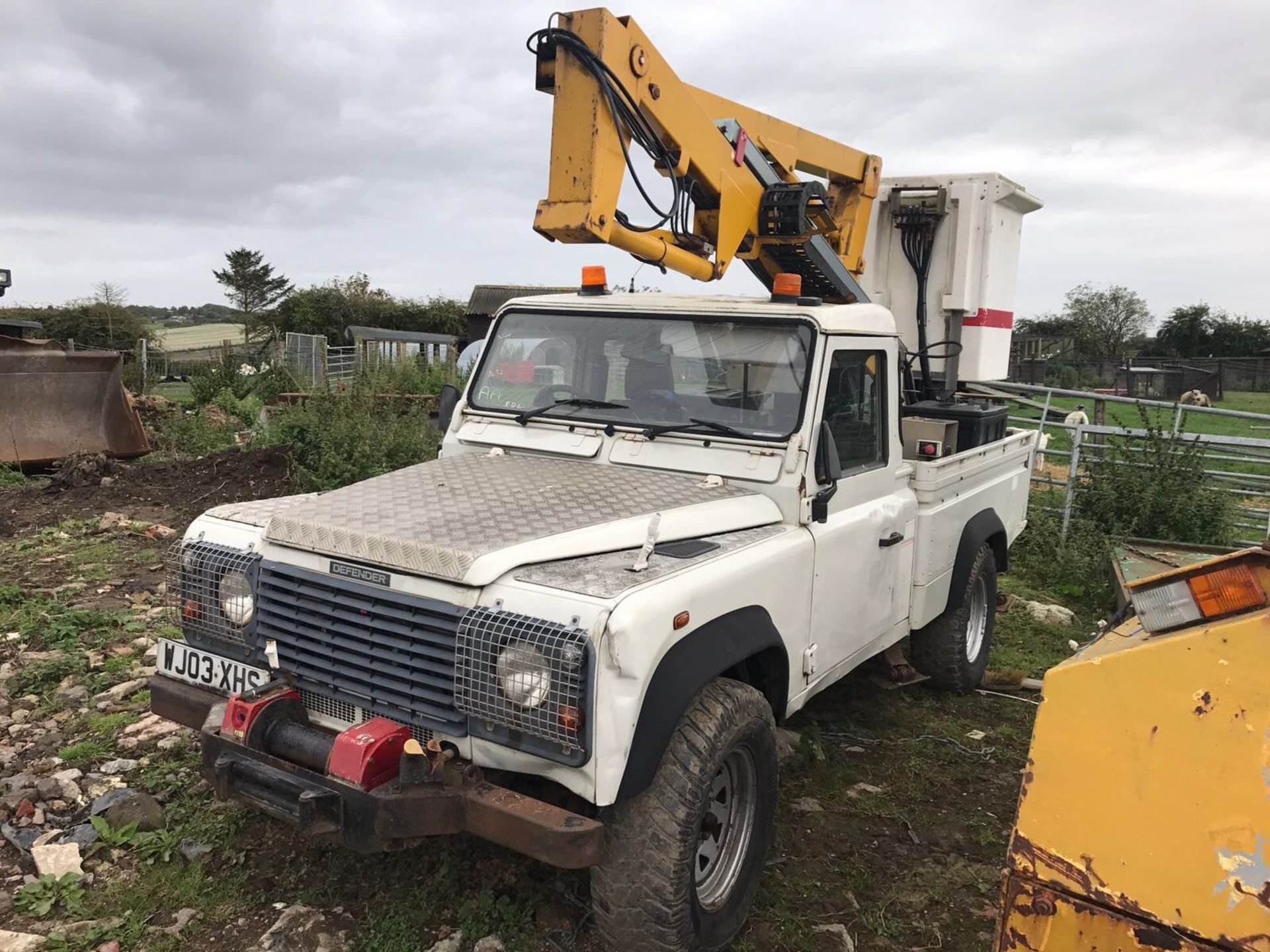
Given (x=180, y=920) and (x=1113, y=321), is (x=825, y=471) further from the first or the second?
(x=1113, y=321)

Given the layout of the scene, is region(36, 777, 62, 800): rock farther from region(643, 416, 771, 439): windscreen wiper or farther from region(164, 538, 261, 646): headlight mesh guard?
region(643, 416, 771, 439): windscreen wiper

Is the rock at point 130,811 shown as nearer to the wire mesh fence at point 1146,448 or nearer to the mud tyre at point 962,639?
the mud tyre at point 962,639

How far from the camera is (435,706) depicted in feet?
8.99

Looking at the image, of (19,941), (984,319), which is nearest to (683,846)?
(19,941)

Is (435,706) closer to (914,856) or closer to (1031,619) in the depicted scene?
(914,856)

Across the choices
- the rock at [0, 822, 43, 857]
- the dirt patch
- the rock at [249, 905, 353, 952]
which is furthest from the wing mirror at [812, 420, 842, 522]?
the dirt patch

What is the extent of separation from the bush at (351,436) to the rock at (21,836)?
18.1 ft

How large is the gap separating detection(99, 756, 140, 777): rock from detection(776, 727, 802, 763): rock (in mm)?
2931

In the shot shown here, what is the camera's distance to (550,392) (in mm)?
4281

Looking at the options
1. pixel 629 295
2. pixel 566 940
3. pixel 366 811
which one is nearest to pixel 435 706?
pixel 366 811

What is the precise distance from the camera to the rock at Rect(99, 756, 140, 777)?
3992mm

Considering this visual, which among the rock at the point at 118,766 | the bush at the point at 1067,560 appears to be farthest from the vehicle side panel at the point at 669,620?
the bush at the point at 1067,560

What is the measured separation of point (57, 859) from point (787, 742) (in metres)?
3.13

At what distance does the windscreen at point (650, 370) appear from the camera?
383 cm
